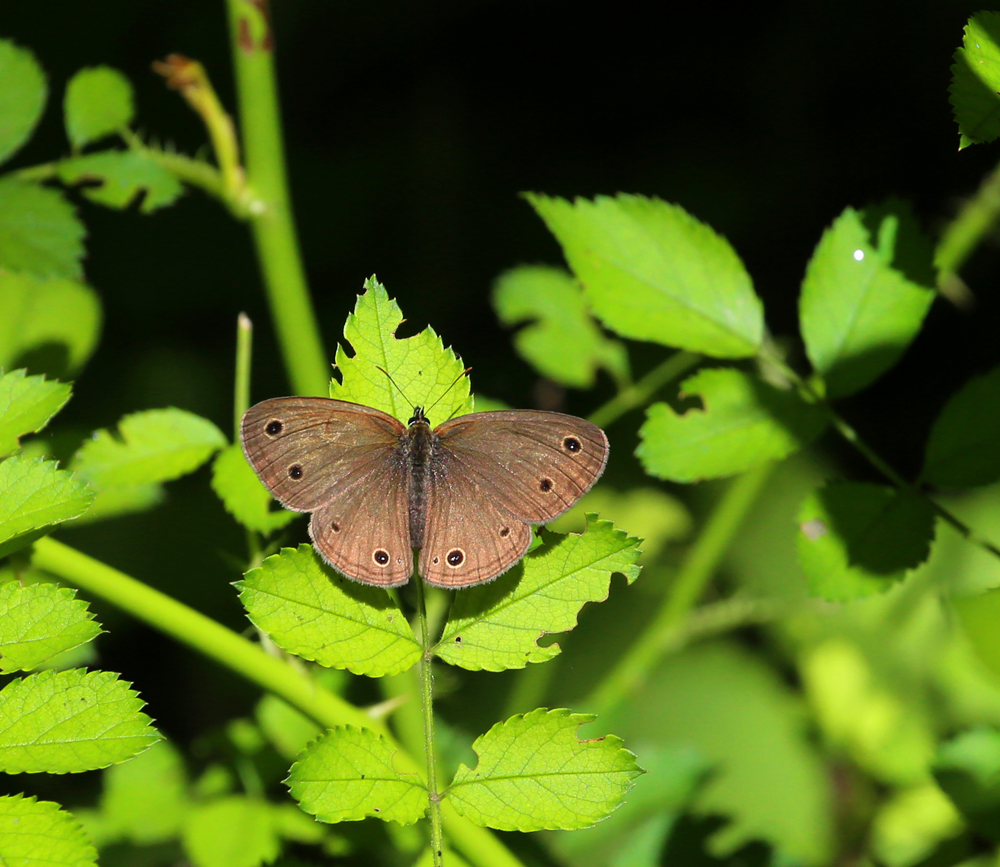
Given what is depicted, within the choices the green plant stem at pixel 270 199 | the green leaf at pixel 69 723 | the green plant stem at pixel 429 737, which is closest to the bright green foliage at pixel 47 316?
the green plant stem at pixel 270 199

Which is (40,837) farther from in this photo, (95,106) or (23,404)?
(95,106)

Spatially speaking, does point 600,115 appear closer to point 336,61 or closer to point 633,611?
point 336,61

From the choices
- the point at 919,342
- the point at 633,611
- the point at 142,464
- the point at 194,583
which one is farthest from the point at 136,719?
the point at 919,342

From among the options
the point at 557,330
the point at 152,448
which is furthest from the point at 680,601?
the point at 152,448

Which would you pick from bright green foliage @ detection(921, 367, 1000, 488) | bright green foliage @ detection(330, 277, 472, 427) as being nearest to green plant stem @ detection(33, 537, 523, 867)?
bright green foliage @ detection(330, 277, 472, 427)

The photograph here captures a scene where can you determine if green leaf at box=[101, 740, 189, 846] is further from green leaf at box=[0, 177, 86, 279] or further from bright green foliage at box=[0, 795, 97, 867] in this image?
green leaf at box=[0, 177, 86, 279]

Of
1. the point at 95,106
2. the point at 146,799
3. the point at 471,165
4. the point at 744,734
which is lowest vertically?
the point at 744,734

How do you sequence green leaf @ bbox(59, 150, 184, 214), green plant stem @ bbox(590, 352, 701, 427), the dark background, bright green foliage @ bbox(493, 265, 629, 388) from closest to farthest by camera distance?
green leaf @ bbox(59, 150, 184, 214), green plant stem @ bbox(590, 352, 701, 427), bright green foliage @ bbox(493, 265, 629, 388), the dark background
